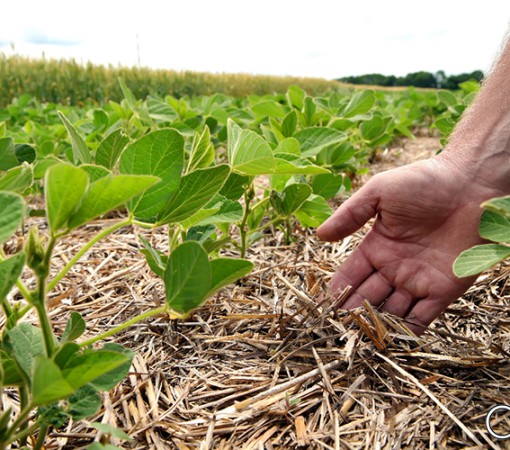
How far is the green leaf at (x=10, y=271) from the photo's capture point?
49cm

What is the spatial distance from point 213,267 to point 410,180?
2.29ft

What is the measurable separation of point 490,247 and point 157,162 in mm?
529

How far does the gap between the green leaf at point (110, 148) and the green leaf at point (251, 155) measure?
20cm

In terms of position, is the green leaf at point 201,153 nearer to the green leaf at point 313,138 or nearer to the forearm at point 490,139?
the green leaf at point 313,138

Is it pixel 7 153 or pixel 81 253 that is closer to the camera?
pixel 81 253

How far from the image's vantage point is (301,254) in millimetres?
1473

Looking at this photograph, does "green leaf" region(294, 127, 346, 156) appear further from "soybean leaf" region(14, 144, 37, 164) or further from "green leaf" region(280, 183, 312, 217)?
"soybean leaf" region(14, 144, 37, 164)

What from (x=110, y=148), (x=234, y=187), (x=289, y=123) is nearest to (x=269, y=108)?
(x=289, y=123)

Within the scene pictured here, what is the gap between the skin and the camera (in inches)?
45.6

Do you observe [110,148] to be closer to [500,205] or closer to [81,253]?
[81,253]

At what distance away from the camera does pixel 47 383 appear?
0.47m

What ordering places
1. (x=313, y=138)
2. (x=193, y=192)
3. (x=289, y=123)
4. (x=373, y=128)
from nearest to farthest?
(x=193, y=192), (x=313, y=138), (x=289, y=123), (x=373, y=128)

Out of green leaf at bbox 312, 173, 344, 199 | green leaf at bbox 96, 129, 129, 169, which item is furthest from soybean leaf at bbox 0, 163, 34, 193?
green leaf at bbox 312, 173, 344, 199

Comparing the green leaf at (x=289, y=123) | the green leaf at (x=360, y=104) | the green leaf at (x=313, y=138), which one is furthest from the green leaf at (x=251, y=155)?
the green leaf at (x=360, y=104)
